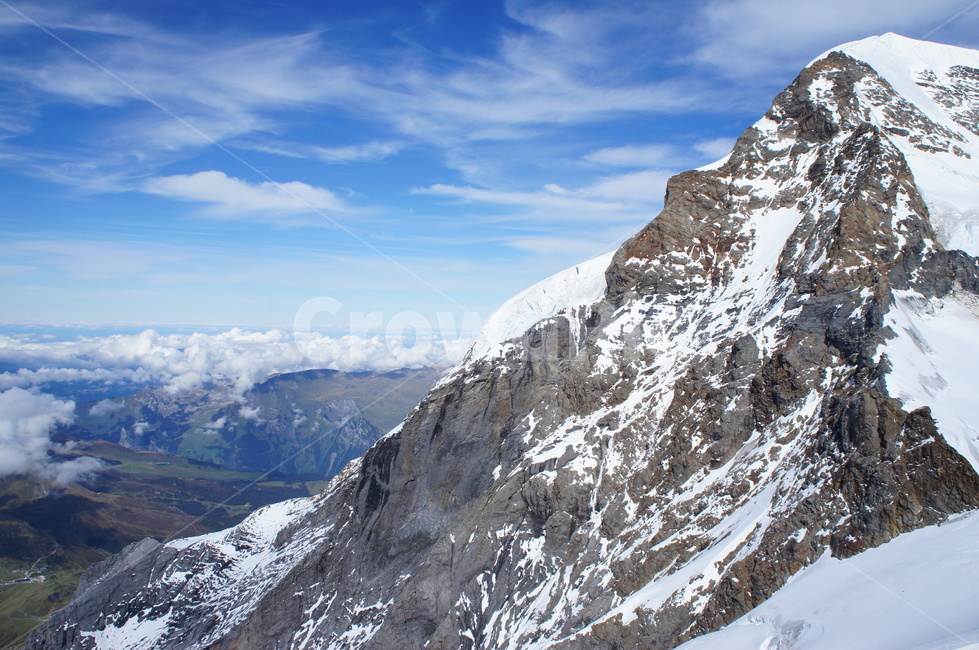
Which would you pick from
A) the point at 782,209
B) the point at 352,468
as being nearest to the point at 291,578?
the point at 352,468

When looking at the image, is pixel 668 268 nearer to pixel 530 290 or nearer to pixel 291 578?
pixel 530 290

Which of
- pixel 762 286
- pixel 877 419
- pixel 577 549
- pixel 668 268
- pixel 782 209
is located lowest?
pixel 577 549

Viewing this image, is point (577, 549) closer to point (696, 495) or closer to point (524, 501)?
point (524, 501)

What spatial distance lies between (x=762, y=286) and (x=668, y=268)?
9.91 m

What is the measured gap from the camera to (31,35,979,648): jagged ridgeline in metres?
33.9

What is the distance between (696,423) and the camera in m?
46.2

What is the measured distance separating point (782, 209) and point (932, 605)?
142ft

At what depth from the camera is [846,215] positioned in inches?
1839

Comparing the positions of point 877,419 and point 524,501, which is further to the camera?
point 524,501

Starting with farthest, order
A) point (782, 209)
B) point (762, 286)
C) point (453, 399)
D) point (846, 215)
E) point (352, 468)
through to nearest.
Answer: point (352, 468) < point (453, 399) < point (782, 209) < point (762, 286) < point (846, 215)

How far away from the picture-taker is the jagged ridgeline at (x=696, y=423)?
33.9m

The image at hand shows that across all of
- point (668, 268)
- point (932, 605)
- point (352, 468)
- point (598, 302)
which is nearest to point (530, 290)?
point (598, 302)

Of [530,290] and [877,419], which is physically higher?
[530,290]

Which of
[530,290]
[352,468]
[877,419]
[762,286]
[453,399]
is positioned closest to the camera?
[877,419]
